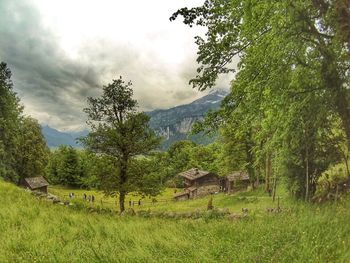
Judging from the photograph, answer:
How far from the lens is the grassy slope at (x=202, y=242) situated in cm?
643

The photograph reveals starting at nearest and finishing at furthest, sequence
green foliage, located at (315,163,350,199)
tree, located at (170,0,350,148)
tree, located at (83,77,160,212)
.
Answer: tree, located at (170,0,350,148), green foliage, located at (315,163,350,199), tree, located at (83,77,160,212)

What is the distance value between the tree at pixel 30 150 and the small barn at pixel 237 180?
39.8 meters

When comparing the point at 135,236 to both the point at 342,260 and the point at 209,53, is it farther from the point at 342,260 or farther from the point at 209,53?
the point at 209,53

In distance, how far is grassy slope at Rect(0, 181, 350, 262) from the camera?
643cm

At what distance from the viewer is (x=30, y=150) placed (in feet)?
215

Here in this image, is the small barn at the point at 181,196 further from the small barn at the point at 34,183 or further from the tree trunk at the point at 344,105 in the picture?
the tree trunk at the point at 344,105

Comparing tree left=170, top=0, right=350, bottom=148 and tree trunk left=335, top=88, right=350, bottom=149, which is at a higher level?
tree left=170, top=0, right=350, bottom=148

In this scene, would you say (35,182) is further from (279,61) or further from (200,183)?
(279,61)

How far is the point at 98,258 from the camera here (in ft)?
23.3

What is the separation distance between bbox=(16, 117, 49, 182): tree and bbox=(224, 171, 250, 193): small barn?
3976 cm

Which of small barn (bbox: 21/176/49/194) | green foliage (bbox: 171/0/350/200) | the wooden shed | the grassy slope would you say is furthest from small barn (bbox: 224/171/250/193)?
the grassy slope

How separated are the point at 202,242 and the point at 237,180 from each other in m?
71.0

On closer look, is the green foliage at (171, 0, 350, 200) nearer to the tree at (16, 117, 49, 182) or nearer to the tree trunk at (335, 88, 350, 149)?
the tree trunk at (335, 88, 350, 149)

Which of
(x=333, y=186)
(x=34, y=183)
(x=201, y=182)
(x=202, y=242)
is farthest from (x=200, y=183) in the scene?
(x=202, y=242)
